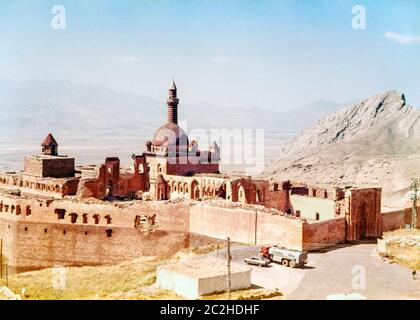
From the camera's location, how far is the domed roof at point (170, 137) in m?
58.5

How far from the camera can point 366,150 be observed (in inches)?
3777

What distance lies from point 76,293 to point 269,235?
435 inches

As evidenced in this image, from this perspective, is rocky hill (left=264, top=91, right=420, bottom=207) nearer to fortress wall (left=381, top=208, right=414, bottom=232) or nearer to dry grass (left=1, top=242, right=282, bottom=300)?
fortress wall (left=381, top=208, right=414, bottom=232)

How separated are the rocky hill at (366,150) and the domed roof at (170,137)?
2008 centimetres

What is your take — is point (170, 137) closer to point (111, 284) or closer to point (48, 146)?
point (48, 146)

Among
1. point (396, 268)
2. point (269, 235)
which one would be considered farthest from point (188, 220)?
point (396, 268)

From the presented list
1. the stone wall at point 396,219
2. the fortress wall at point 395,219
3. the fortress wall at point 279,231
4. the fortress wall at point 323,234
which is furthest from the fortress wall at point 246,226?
the stone wall at point 396,219

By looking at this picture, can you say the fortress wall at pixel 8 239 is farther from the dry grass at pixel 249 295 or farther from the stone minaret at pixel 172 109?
the stone minaret at pixel 172 109

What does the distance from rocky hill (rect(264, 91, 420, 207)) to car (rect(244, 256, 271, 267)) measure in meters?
32.3

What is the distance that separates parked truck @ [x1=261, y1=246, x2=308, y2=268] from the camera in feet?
95.0

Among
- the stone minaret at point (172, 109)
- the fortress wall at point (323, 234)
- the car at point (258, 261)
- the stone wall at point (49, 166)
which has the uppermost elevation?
the stone minaret at point (172, 109)

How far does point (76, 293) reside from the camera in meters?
28.1
